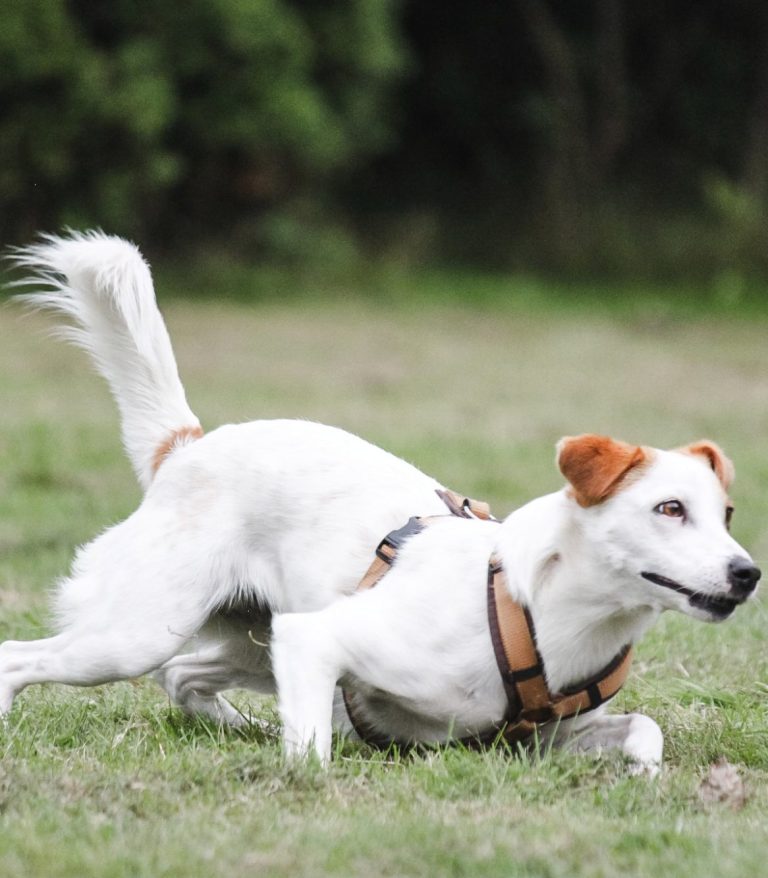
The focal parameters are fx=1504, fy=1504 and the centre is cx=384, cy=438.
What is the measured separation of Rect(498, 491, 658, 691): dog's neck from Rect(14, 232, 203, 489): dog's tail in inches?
53.3

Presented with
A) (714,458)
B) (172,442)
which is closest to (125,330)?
(172,442)

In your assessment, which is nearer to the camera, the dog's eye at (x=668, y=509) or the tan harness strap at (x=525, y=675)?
the dog's eye at (x=668, y=509)

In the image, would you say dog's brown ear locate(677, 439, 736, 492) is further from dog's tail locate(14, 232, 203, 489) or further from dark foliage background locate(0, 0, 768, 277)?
dark foliage background locate(0, 0, 768, 277)

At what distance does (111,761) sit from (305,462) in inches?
42.9

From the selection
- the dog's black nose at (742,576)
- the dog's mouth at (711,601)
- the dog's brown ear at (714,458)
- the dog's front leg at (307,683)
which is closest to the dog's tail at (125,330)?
the dog's front leg at (307,683)

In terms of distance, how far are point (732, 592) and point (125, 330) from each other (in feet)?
7.55

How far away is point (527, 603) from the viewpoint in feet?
12.8

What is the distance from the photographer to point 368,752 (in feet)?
Result: 13.3

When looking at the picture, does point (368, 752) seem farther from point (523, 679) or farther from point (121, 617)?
point (121, 617)

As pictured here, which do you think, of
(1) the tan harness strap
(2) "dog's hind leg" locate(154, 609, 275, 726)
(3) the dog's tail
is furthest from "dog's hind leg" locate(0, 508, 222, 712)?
(1) the tan harness strap

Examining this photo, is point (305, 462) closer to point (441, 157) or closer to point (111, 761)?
point (111, 761)

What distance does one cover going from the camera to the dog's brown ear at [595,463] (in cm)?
375

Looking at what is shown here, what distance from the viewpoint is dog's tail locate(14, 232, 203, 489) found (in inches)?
191

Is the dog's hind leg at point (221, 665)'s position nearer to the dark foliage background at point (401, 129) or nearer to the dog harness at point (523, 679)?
the dog harness at point (523, 679)
